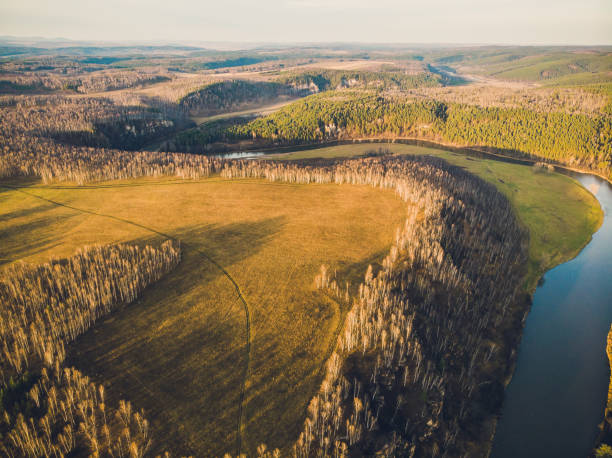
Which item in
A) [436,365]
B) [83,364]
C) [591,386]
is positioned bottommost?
[591,386]

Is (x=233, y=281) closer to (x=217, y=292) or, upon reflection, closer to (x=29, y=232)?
(x=217, y=292)

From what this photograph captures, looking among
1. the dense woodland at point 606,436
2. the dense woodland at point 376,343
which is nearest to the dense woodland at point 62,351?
the dense woodland at point 376,343

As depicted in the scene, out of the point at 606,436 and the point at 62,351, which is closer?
the point at 62,351

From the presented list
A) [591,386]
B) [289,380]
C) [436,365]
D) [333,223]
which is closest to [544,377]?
[591,386]

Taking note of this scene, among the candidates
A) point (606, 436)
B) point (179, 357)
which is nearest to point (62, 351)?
point (179, 357)

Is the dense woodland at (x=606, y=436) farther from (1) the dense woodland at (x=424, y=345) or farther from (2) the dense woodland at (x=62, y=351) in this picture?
(2) the dense woodland at (x=62, y=351)

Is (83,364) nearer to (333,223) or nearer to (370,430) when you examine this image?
(370,430)
